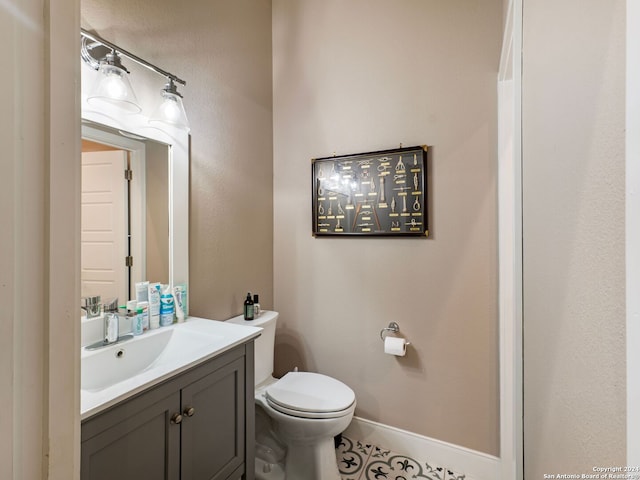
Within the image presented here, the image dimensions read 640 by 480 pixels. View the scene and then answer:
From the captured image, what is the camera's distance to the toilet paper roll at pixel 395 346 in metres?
1.74

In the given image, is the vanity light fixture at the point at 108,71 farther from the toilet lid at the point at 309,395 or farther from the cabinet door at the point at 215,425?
the toilet lid at the point at 309,395

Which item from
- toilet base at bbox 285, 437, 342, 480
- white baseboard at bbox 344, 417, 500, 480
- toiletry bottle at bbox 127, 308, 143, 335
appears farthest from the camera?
white baseboard at bbox 344, 417, 500, 480

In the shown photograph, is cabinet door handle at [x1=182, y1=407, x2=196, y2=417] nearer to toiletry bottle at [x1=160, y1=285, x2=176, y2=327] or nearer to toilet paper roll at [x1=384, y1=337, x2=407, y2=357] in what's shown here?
toiletry bottle at [x1=160, y1=285, x2=176, y2=327]

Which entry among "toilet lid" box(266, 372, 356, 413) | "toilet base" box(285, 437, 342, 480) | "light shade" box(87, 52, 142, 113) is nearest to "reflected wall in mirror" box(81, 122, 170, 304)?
"light shade" box(87, 52, 142, 113)

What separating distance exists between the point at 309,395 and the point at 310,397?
0.07 feet

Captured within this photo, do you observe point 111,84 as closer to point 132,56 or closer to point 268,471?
point 132,56

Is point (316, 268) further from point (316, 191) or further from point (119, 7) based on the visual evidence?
point (119, 7)

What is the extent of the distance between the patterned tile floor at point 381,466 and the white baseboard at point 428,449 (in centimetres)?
3

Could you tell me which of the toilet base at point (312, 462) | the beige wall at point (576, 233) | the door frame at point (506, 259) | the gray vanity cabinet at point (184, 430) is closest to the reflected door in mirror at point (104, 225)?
the gray vanity cabinet at point (184, 430)

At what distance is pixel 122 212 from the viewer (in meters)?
1.32

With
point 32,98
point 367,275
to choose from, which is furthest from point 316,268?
point 32,98

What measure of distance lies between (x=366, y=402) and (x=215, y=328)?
1.13m

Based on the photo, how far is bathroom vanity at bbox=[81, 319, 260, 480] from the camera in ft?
2.77

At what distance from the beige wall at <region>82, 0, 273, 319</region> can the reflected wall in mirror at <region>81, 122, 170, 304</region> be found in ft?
0.56
